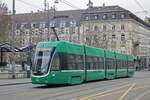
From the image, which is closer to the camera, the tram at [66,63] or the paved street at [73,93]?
the paved street at [73,93]

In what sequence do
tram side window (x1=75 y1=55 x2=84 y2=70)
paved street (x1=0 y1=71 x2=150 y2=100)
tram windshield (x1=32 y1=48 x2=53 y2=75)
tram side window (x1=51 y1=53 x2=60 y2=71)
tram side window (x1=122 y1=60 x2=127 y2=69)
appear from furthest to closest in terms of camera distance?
tram side window (x1=122 y1=60 x2=127 y2=69), tram side window (x1=75 y1=55 x2=84 y2=70), tram side window (x1=51 y1=53 x2=60 y2=71), tram windshield (x1=32 y1=48 x2=53 y2=75), paved street (x1=0 y1=71 x2=150 y2=100)

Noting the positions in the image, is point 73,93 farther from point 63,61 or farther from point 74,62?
point 74,62

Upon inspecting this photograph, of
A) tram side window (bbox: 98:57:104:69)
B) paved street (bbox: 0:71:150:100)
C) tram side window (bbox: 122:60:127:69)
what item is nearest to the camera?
paved street (bbox: 0:71:150:100)

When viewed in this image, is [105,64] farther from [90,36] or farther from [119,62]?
[90,36]

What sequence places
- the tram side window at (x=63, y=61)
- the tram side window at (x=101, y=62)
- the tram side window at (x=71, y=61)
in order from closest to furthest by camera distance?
the tram side window at (x=63, y=61) < the tram side window at (x=71, y=61) < the tram side window at (x=101, y=62)

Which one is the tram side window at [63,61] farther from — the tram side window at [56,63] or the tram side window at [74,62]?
the tram side window at [74,62]

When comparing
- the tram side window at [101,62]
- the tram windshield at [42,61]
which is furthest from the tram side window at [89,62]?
the tram windshield at [42,61]

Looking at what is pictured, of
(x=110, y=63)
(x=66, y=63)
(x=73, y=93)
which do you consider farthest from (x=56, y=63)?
(x=110, y=63)

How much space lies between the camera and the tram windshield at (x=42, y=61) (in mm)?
20281

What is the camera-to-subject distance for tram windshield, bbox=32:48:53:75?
66.5ft

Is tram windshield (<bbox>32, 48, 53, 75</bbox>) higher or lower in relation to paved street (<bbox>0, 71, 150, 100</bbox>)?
higher

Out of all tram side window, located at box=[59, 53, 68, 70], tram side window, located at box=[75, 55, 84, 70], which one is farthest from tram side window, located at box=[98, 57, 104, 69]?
tram side window, located at box=[59, 53, 68, 70]

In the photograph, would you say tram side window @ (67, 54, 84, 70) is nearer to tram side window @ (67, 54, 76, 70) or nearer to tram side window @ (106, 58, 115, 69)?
tram side window @ (67, 54, 76, 70)

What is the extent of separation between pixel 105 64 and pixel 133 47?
51110 mm
